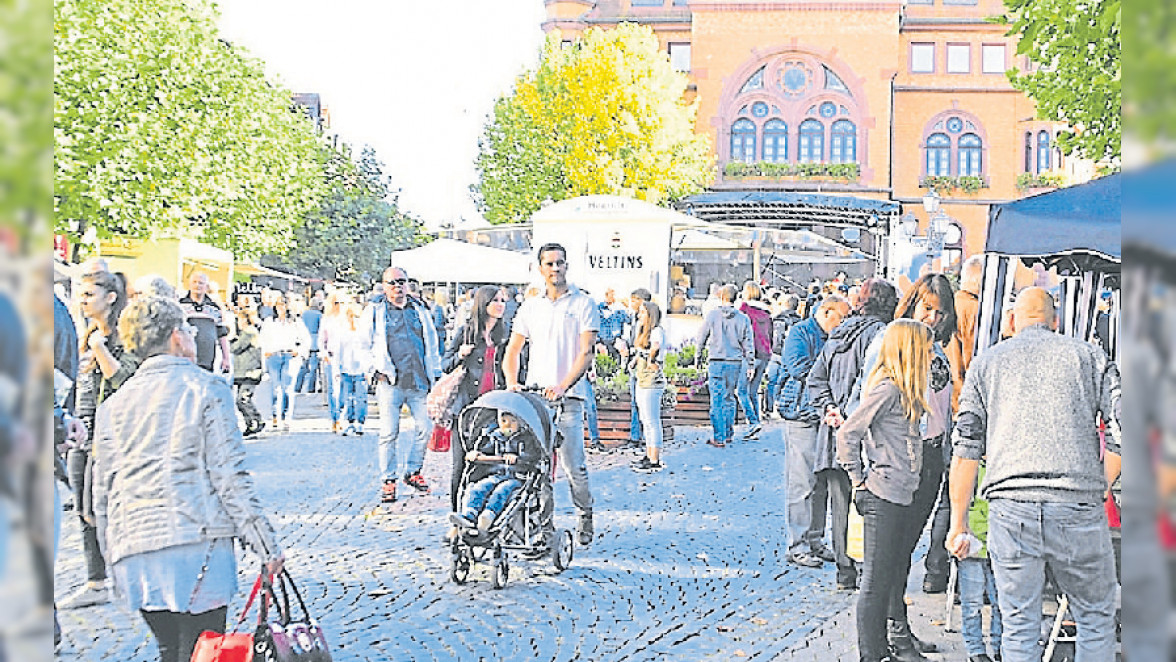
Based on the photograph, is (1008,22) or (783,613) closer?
(783,613)

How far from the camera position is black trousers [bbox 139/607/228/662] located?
14.8 ft

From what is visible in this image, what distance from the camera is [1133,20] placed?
0.96 metres

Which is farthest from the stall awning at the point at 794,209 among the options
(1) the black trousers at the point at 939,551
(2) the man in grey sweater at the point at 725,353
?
(1) the black trousers at the point at 939,551

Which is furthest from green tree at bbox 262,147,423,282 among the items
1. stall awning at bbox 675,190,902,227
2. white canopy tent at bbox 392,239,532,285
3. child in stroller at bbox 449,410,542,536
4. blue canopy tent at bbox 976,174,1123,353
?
child in stroller at bbox 449,410,542,536

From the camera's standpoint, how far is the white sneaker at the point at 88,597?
730 cm

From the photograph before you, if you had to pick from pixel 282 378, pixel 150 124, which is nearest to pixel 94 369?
pixel 282 378

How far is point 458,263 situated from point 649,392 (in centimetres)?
1102

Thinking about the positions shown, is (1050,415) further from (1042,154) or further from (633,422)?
(1042,154)

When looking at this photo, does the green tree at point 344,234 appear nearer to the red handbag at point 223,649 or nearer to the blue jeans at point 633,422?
Answer: the blue jeans at point 633,422

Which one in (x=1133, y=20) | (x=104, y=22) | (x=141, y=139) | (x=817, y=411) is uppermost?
(x=104, y=22)

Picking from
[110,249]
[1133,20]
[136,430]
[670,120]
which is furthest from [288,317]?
[670,120]

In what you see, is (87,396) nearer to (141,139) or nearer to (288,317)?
(288,317)

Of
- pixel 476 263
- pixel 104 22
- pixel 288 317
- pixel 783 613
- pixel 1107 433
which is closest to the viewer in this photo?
pixel 1107 433

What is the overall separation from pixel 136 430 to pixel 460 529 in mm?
3793
